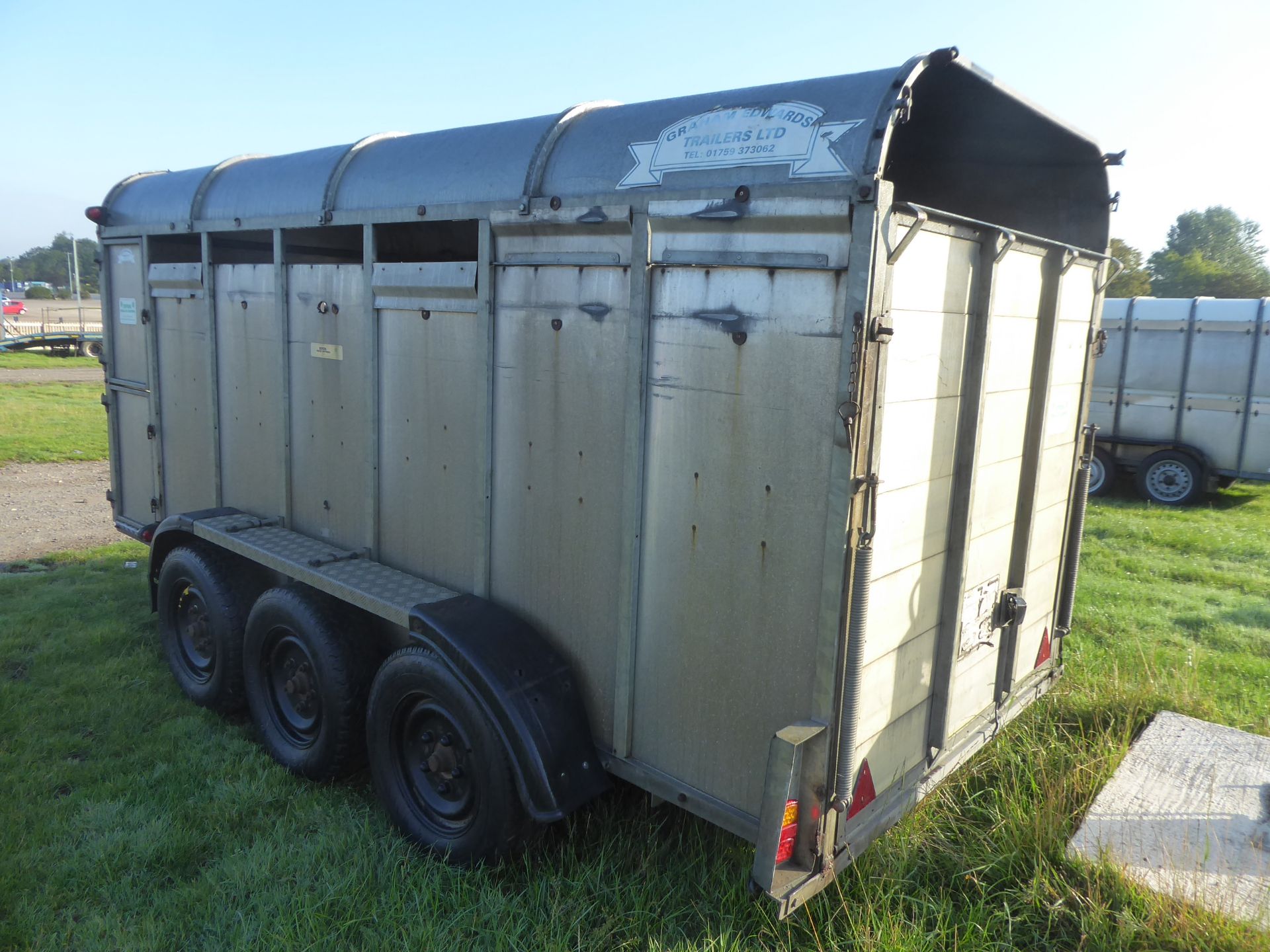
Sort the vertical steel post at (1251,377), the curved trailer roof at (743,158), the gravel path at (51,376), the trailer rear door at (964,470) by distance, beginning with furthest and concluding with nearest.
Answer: the gravel path at (51,376) < the vertical steel post at (1251,377) < the trailer rear door at (964,470) < the curved trailer roof at (743,158)

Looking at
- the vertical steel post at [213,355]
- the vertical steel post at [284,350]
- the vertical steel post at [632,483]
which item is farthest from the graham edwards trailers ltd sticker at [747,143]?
the vertical steel post at [213,355]

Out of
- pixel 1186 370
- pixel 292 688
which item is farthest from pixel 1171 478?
pixel 292 688

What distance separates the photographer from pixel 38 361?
86.4ft

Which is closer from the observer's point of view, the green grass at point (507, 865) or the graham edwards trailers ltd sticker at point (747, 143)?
the graham edwards trailers ltd sticker at point (747, 143)

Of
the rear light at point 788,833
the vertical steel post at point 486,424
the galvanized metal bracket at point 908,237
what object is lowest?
the rear light at point 788,833

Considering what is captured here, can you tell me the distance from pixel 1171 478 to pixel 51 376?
24.3 m

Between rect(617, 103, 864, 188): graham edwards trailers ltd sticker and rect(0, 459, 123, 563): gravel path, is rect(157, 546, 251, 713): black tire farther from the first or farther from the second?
rect(0, 459, 123, 563): gravel path

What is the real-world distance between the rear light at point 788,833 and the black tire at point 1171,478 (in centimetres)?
1073

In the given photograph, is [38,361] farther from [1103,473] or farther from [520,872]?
[520,872]

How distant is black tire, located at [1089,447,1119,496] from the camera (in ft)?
39.1

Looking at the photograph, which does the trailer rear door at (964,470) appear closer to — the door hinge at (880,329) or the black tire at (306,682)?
the door hinge at (880,329)

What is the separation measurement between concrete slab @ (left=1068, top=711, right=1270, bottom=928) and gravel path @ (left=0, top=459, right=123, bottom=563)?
26.9 feet

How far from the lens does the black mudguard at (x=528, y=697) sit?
312 cm

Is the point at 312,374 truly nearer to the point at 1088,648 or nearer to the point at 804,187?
the point at 804,187
